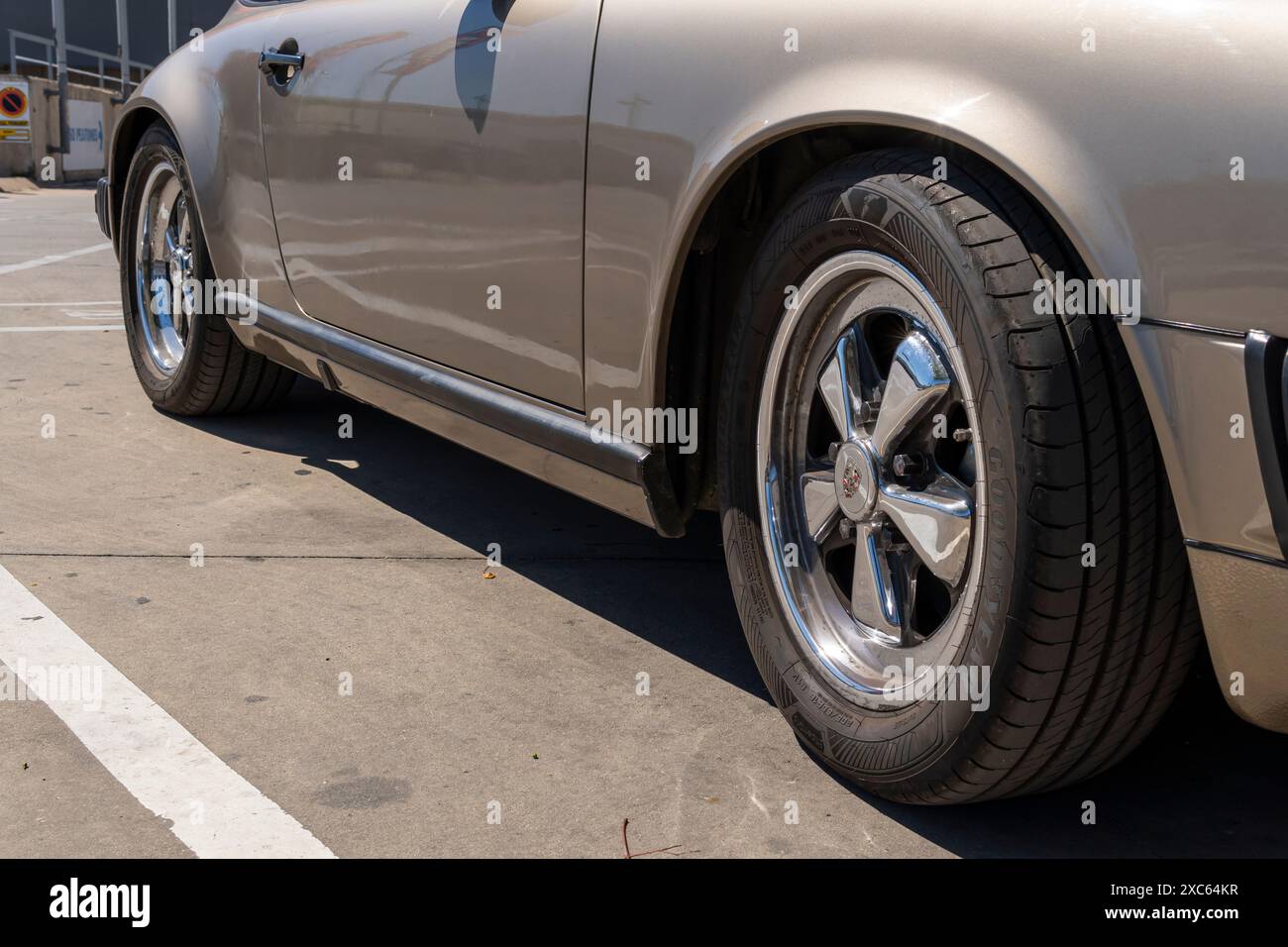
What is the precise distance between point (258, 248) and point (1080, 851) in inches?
112

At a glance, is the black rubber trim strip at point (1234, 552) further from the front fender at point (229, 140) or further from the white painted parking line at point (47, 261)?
the white painted parking line at point (47, 261)

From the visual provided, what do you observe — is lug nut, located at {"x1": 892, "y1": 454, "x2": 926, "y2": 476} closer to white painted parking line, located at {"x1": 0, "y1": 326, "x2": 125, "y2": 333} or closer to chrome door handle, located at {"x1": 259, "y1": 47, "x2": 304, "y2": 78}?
chrome door handle, located at {"x1": 259, "y1": 47, "x2": 304, "y2": 78}

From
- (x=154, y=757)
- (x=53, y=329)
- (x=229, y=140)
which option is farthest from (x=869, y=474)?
(x=53, y=329)

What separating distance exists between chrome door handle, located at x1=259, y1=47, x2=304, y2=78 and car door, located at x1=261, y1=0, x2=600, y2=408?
1 centimetres

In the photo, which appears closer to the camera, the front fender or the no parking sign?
the front fender

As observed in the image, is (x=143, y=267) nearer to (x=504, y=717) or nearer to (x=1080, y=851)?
(x=504, y=717)

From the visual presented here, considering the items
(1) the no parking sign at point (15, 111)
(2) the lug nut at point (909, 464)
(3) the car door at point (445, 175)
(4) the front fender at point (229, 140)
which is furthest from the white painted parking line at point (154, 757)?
(1) the no parking sign at point (15, 111)

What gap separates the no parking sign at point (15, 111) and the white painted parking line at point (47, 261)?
12.7m

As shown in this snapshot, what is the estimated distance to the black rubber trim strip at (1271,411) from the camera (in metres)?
1.69

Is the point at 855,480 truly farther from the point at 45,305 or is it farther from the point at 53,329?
the point at 45,305

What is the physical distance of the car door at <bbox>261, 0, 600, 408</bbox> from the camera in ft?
9.05

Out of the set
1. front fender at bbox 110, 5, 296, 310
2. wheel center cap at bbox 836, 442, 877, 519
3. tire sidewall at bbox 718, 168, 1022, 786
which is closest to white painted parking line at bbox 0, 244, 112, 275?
front fender at bbox 110, 5, 296, 310

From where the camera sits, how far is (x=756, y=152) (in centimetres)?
239

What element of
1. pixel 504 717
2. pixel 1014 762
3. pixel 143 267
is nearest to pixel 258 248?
pixel 143 267
